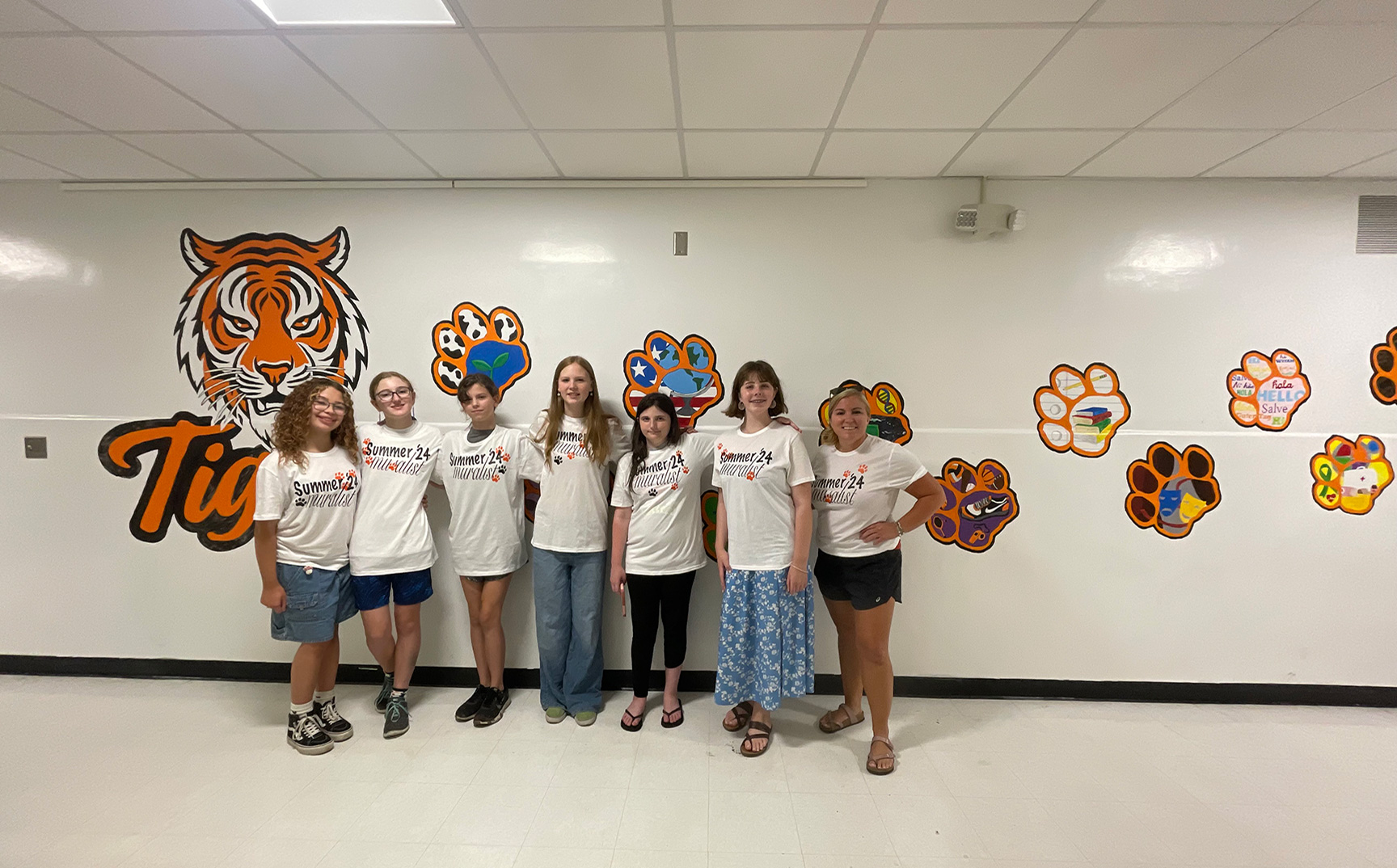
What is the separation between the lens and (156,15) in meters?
1.75

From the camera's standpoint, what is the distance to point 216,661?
312 cm

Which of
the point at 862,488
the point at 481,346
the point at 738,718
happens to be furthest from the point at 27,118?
the point at 738,718

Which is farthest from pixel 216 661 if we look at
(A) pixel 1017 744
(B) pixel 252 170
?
(A) pixel 1017 744

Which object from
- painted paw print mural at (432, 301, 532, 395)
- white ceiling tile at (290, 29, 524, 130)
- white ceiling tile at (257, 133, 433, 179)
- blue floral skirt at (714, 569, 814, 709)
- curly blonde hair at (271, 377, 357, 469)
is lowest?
blue floral skirt at (714, 569, 814, 709)

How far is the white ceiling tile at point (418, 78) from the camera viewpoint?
1.85 meters

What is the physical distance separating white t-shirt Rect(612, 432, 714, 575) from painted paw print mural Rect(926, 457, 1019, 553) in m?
1.35

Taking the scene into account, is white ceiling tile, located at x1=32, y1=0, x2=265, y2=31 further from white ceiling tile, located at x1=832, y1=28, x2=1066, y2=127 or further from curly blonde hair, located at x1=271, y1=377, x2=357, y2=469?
white ceiling tile, located at x1=832, y1=28, x2=1066, y2=127

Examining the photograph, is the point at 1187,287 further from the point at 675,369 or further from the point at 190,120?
the point at 190,120

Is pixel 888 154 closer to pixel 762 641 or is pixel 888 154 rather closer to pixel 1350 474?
pixel 762 641

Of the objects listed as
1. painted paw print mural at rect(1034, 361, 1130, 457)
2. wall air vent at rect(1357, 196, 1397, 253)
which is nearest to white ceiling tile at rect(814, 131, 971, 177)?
painted paw print mural at rect(1034, 361, 1130, 457)

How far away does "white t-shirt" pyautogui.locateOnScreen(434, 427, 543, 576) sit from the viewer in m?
2.69

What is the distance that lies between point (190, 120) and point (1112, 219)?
4455 mm

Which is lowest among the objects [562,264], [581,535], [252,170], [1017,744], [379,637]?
[1017,744]

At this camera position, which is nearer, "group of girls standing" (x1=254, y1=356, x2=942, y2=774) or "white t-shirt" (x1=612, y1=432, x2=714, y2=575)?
"group of girls standing" (x1=254, y1=356, x2=942, y2=774)
